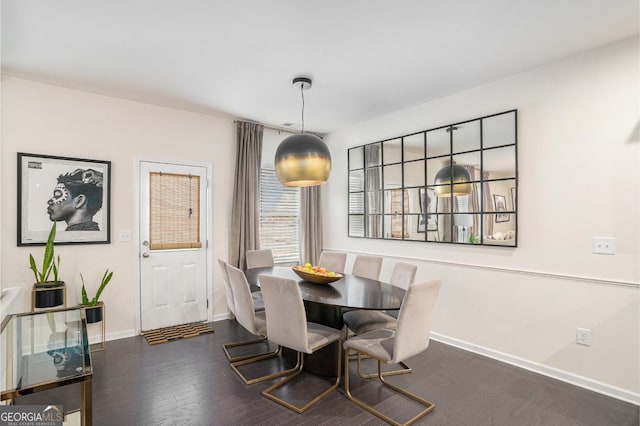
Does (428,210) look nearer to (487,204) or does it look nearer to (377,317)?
(487,204)

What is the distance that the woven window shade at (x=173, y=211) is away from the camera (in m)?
4.21

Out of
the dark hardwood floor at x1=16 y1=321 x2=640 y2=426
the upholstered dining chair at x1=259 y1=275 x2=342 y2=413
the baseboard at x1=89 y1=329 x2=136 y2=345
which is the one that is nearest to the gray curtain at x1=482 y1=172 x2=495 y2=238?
the dark hardwood floor at x1=16 y1=321 x2=640 y2=426

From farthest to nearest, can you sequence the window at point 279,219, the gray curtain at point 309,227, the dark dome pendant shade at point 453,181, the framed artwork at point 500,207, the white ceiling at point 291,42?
the gray curtain at point 309,227, the window at point 279,219, the dark dome pendant shade at point 453,181, the framed artwork at point 500,207, the white ceiling at point 291,42

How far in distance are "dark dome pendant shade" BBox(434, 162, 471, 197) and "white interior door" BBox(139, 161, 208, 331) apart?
10.0 feet

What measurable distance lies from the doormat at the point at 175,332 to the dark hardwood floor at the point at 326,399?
1.50 ft

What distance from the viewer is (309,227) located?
548 cm

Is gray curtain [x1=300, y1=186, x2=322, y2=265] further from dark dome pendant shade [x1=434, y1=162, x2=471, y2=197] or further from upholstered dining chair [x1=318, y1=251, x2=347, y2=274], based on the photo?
dark dome pendant shade [x1=434, y1=162, x2=471, y2=197]

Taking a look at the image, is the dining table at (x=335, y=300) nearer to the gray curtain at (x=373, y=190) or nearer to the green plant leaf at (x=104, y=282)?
the gray curtain at (x=373, y=190)

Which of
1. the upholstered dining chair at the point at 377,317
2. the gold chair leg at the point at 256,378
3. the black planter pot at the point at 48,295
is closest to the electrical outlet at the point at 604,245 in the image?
the upholstered dining chair at the point at 377,317

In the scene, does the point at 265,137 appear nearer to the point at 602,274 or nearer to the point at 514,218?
the point at 514,218

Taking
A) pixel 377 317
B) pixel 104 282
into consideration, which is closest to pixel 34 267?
pixel 104 282

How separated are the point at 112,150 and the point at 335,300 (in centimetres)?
318

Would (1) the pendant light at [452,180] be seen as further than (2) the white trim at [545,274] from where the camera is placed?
Yes

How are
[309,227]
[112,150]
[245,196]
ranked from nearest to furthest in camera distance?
[112,150] → [245,196] → [309,227]
